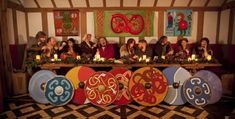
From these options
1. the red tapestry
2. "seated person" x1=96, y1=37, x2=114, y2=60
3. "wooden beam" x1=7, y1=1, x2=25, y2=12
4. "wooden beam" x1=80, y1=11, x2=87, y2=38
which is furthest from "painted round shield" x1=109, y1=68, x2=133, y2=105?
"wooden beam" x1=7, y1=1, x2=25, y2=12

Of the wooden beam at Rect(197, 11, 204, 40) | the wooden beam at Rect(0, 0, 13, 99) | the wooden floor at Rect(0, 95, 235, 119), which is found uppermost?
the wooden beam at Rect(197, 11, 204, 40)

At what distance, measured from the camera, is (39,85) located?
12.8 ft

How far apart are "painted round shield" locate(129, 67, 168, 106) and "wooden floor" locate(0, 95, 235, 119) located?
179mm

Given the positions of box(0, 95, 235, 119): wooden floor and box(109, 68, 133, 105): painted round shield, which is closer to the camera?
box(0, 95, 235, 119): wooden floor

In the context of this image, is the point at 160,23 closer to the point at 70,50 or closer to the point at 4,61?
the point at 70,50

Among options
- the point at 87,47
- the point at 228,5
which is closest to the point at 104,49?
the point at 87,47

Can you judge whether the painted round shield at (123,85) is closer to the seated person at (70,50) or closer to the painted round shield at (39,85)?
the painted round shield at (39,85)

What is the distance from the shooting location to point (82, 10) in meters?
5.80

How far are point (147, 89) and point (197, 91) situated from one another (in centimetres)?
109

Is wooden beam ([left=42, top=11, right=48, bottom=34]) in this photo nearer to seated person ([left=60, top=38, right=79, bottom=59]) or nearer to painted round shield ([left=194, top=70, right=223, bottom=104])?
seated person ([left=60, top=38, right=79, bottom=59])

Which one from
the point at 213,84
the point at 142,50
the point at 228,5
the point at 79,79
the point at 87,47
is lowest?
the point at 213,84

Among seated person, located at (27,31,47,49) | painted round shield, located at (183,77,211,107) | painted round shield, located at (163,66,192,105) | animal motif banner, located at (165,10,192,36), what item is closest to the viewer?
painted round shield, located at (183,77,211,107)

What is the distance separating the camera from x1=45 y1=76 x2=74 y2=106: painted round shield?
12.2 ft

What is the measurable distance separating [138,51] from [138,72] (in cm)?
124
